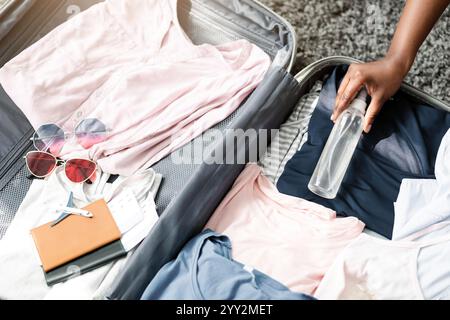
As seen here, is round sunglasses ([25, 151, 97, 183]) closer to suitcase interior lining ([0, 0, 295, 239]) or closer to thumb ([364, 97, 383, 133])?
suitcase interior lining ([0, 0, 295, 239])

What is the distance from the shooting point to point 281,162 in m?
0.99

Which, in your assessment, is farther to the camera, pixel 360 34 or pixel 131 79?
pixel 360 34

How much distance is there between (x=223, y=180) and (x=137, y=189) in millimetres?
165

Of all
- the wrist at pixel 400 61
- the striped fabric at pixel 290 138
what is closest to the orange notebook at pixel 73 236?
the striped fabric at pixel 290 138

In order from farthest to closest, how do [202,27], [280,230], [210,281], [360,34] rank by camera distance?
[360,34] → [202,27] → [280,230] → [210,281]

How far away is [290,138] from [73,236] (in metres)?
0.48

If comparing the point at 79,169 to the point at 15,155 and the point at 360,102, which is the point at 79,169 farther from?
the point at 360,102

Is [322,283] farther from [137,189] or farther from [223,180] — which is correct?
[137,189]

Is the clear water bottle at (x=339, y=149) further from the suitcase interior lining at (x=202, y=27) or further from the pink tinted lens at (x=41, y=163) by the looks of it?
the pink tinted lens at (x=41, y=163)

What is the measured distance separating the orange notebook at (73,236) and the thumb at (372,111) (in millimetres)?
529

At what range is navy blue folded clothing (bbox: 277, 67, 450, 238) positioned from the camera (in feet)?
2.96

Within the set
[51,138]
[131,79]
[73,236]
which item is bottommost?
[73,236]

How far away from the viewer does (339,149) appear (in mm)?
984

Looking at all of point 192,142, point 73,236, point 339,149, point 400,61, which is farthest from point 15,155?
point 400,61
